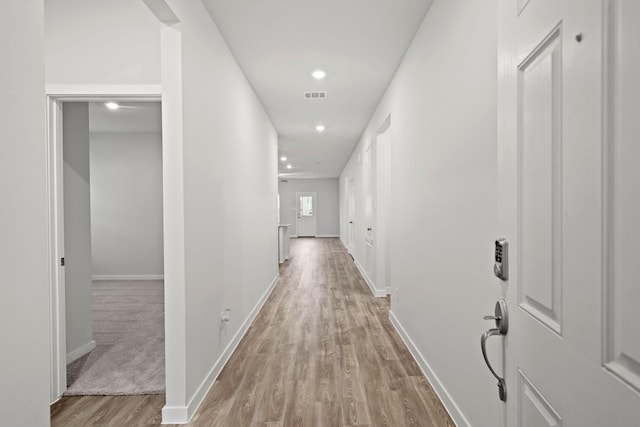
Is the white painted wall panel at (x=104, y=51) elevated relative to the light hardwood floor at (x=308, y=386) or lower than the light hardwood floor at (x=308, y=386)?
elevated

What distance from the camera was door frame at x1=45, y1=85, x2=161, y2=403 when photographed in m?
2.44

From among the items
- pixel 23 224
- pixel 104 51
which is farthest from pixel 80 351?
pixel 23 224

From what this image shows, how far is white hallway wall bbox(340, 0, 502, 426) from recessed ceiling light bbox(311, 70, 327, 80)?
91cm

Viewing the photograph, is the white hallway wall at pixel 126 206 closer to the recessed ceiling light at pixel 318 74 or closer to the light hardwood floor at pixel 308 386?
the light hardwood floor at pixel 308 386

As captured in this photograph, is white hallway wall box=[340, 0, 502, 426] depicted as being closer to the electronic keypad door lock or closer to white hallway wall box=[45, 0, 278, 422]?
the electronic keypad door lock

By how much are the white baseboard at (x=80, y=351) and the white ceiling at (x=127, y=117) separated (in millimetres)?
3145

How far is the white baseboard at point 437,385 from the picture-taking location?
2012mm

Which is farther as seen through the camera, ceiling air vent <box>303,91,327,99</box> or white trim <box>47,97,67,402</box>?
ceiling air vent <box>303,91,327,99</box>

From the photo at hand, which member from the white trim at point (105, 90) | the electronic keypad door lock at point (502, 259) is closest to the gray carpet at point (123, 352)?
the white trim at point (105, 90)

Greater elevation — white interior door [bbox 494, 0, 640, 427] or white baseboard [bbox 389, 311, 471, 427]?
white interior door [bbox 494, 0, 640, 427]

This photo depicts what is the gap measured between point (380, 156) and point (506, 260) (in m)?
4.28

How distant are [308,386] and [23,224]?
6.84ft

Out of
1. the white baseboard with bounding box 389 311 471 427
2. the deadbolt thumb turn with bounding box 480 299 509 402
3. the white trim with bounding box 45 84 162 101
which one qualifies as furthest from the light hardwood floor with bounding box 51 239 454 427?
the white trim with bounding box 45 84 162 101

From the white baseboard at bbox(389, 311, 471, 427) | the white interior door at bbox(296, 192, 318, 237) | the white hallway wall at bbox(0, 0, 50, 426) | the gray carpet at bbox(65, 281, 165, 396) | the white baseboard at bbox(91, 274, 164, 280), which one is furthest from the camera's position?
the white interior door at bbox(296, 192, 318, 237)
